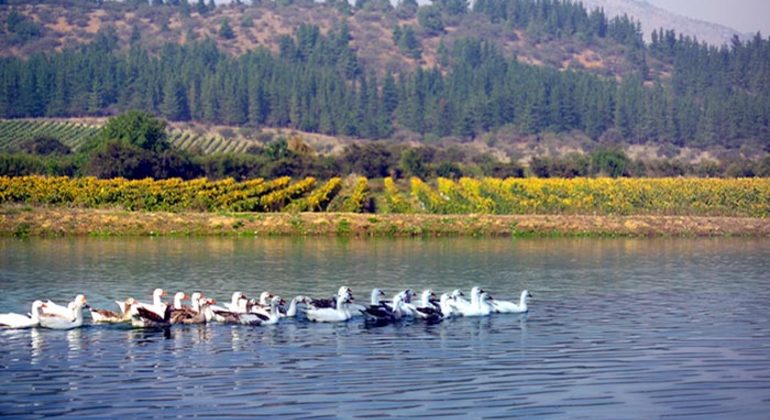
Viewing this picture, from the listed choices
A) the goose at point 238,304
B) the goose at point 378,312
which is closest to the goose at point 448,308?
the goose at point 378,312

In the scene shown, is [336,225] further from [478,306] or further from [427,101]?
[427,101]

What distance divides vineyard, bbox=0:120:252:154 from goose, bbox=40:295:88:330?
9461 centimetres

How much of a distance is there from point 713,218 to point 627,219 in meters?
4.42

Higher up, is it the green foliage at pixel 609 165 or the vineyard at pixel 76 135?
the vineyard at pixel 76 135

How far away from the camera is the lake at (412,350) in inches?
634

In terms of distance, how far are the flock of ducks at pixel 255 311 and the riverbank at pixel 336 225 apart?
72.6 feet

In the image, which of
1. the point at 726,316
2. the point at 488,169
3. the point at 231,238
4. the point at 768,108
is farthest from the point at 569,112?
the point at 726,316

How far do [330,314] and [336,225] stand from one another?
24.7 m

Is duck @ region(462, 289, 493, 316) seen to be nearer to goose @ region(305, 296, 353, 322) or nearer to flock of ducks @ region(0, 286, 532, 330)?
flock of ducks @ region(0, 286, 532, 330)

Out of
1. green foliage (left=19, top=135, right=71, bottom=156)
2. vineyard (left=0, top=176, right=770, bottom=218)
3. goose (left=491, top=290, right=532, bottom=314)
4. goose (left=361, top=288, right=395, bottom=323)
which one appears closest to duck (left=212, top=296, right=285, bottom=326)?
goose (left=361, top=288, right=395, bottom=323)

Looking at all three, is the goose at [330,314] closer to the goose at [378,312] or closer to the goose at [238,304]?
the goose at [378,312]

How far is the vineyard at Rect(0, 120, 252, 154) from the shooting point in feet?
390

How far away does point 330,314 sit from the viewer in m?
23.4

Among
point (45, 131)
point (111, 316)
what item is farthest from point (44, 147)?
point (111, 316)
